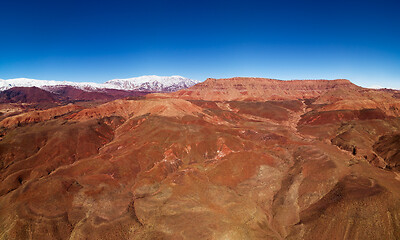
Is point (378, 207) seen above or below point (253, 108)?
below

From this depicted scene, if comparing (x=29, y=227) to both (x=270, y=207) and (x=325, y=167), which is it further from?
(x=325, y=167)

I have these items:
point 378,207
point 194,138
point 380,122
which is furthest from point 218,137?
point 380,122

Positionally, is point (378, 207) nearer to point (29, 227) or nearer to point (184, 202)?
point (184, 202)

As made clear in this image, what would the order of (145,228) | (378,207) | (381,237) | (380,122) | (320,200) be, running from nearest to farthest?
(381,237) < (378,207) < (145,228) < (320,200) < (380,122)

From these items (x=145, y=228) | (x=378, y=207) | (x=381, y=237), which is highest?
(x=378, y=207)

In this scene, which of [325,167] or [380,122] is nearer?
[325,167]

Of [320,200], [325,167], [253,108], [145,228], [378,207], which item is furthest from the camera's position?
[253,108]

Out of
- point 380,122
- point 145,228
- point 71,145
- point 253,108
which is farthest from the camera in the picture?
point 253,108

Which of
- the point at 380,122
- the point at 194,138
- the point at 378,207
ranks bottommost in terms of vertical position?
the point at 378,207

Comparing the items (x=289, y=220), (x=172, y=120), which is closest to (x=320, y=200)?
(x=289, y=220)
